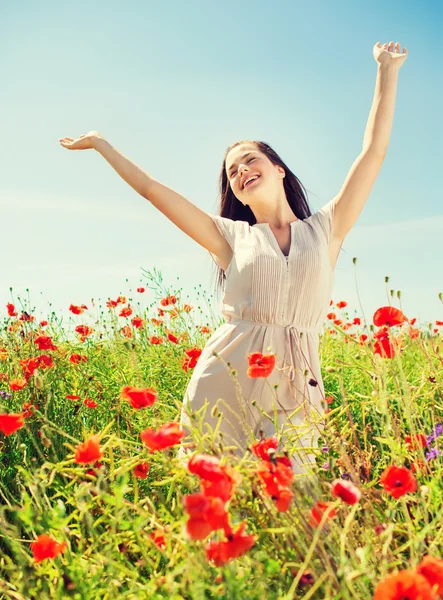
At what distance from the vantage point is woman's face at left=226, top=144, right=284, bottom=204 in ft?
8.91

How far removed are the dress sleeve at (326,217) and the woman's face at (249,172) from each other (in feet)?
0.84

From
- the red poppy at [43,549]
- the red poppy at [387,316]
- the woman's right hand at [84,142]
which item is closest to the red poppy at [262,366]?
the red poppy at [387,316]

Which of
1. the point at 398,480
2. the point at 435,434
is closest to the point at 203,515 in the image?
the point at 398,480

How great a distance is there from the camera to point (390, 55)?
265 centimetres

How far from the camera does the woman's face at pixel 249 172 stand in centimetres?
271

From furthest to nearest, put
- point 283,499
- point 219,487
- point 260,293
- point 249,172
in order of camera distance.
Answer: point 249,172
point 260,293
point 283,499
point 219,487

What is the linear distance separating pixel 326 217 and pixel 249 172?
0.42 metres

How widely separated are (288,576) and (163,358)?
107 inches

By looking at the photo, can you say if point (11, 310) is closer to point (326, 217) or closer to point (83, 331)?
point (83, 331)

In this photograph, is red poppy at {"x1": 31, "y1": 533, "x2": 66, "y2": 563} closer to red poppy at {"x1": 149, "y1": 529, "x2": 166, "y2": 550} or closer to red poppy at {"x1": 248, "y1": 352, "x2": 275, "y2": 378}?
red poppy at {"x1": 149, "y1": 529, "x2": 166, "y2": 550}

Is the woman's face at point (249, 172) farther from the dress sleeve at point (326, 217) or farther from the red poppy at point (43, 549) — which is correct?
the red poppy at point (43, 549)

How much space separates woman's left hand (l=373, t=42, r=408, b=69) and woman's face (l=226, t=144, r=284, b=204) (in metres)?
0.67

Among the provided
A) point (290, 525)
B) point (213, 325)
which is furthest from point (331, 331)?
point (290, 525)

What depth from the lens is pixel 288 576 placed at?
134 cm
